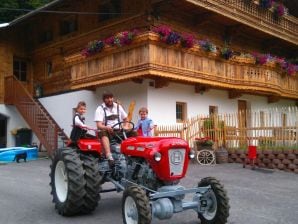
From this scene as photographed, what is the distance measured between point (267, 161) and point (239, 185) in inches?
157

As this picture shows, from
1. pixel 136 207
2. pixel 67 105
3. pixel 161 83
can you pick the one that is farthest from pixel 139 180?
pixel 67 105

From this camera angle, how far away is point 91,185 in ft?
22.0

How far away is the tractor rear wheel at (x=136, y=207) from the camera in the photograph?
5285 millimetres

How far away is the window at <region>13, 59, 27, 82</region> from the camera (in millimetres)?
23703

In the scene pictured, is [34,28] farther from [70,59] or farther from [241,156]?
[241,156]

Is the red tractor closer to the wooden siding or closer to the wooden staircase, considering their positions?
the wooden siding

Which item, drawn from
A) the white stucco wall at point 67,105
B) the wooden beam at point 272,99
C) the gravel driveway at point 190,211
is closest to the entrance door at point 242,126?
the gravel driveway at point 190,211

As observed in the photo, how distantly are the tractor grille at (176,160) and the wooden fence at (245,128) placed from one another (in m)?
9.13

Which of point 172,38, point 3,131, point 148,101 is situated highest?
point 172,38

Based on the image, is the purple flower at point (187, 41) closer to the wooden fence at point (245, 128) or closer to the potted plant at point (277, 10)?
the wooden fence at point (245, 128)

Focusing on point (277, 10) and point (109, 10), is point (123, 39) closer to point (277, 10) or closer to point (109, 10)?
point (109, 10)

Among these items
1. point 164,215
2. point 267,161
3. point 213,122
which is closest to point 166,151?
point 164,215

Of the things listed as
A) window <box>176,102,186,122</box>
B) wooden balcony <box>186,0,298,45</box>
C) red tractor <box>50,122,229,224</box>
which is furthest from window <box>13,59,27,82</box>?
red tractor <box>50,122,229,224</box>

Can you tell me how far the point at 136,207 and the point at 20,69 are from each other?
20.4 m
